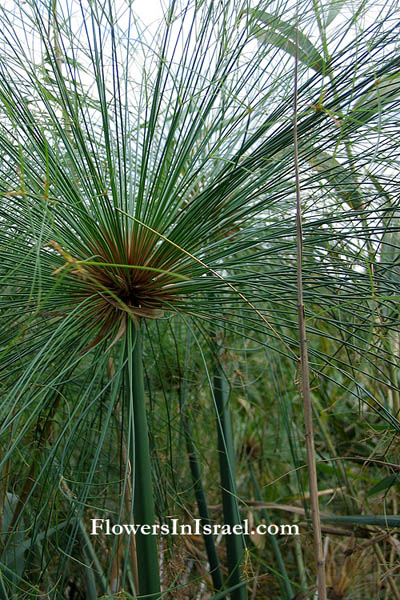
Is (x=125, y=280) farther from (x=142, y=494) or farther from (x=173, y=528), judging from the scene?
(x=173, y=528)

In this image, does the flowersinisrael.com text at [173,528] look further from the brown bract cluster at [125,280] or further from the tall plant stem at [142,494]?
the brown bract cluster at [125,280]

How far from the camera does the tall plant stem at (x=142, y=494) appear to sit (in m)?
0.61

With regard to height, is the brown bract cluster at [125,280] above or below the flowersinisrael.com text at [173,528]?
above

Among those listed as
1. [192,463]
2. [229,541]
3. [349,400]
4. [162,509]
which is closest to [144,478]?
[162,509]

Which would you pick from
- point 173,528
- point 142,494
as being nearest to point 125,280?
point 142,494

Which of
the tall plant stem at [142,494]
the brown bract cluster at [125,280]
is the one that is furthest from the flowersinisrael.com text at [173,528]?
the brown bract cluster at [125,280]

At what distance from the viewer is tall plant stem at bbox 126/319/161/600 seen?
609 mm

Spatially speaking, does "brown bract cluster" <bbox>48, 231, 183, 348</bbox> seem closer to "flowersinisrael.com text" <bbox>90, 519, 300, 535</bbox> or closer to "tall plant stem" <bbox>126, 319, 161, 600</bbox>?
"tall plant stem" <bbox>126, 319, 161, 600</bbox>

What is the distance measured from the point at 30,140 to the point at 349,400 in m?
0.94

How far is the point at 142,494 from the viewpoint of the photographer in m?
0.62

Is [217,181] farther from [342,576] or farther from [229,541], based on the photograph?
[342,576]

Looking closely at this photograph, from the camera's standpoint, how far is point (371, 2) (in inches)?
28.8

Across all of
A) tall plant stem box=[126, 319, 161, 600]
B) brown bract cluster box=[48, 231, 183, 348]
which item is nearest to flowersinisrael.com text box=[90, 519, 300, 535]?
tall plant stem box=[126, 319, 161, 600]

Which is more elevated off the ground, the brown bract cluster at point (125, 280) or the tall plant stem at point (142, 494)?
Answer: the brown bract cluster at point (125, 280)
